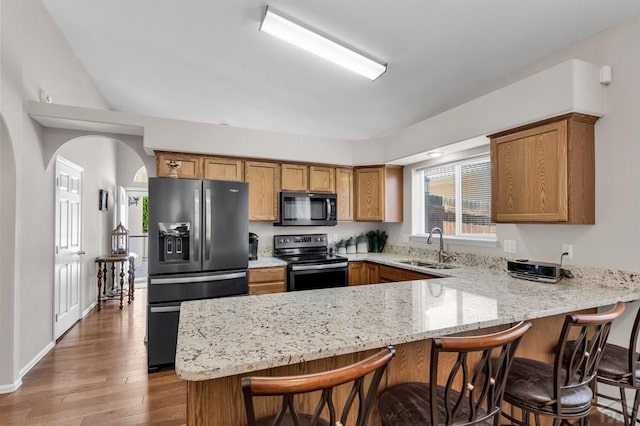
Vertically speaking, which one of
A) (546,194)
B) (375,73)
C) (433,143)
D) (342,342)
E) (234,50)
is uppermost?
(234,50)

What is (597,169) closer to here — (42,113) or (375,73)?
(375,73)

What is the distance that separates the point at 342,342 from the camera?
1.17m

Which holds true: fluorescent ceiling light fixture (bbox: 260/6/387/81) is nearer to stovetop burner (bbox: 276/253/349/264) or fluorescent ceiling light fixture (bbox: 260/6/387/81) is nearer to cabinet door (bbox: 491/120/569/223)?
cabinet door (bbox: 491/120/569/223)

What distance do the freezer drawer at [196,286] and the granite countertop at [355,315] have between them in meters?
1.40

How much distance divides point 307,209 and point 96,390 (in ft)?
8.79

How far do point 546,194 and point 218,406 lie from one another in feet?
8.26

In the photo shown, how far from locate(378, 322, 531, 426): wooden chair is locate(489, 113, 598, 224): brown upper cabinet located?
149cm

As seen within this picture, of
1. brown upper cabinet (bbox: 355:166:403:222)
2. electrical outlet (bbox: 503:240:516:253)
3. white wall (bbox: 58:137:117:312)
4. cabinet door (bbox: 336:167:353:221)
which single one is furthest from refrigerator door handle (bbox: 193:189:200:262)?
electrical outlet (bbox: 503:240:516:253)

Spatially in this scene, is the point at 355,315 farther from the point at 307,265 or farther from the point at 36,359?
the point at 36,359

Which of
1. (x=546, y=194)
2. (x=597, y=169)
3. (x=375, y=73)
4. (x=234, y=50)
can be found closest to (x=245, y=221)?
(x=234, y=50)

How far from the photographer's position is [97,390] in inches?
101

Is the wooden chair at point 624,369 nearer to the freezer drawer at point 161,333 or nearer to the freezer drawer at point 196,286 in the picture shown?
the freezer drawer at point 196,286

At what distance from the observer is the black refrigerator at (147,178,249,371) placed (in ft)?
9.67

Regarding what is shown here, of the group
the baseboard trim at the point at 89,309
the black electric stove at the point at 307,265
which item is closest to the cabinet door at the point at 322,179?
the black electric stove at the point at 307,265
